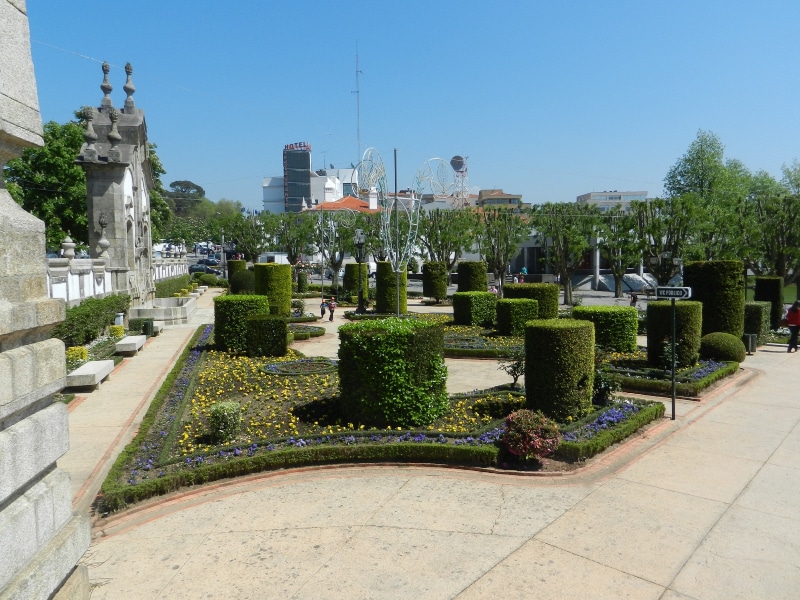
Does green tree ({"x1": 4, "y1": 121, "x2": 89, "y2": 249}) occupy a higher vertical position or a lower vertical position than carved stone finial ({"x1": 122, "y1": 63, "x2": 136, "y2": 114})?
lower

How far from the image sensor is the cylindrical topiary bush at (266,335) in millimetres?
15086

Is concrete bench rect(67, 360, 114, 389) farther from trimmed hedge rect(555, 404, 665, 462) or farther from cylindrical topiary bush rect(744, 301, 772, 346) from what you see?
cylindrical topiary bush rect(744, 301, 772, 346)

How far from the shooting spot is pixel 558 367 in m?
8.88

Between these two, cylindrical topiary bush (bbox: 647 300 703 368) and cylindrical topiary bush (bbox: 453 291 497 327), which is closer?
cylindrical topiary bush (bbox: 647 300 703 368)

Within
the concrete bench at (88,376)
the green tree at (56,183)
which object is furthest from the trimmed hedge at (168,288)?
the concrete bench at (88,376)

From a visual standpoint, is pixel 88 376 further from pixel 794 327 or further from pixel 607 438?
pixel 794 327

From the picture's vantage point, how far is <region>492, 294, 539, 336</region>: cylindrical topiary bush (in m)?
18.9

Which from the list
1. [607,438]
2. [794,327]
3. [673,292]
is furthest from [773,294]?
[607,438]

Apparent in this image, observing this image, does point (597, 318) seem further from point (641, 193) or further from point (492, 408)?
point (641, 193)

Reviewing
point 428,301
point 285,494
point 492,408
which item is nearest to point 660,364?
point 492,408

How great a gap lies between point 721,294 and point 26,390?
15903mm

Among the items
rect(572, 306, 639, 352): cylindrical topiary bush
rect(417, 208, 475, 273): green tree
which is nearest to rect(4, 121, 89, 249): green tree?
rect(417, 208, 475, 273): green tree

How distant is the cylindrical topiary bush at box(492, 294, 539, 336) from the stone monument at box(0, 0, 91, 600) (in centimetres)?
1642

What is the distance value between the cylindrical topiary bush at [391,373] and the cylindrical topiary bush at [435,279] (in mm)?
23244
